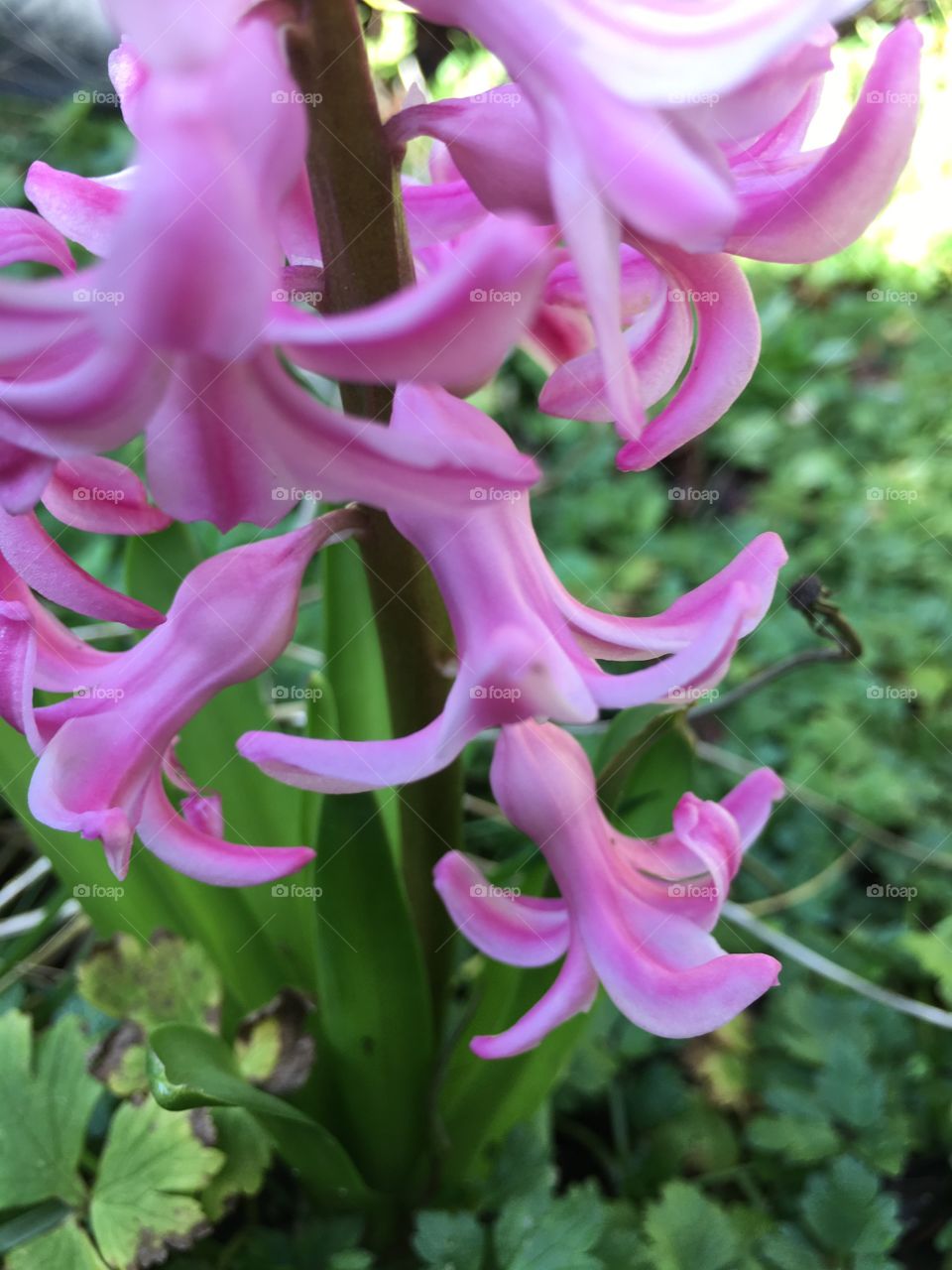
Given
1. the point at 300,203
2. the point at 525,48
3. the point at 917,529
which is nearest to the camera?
the point at 525,48

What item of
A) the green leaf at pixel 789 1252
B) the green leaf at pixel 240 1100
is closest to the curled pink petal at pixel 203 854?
the green leaf at pixel 240 1100

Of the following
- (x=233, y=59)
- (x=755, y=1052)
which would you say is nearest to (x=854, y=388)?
(x=755, y=1052)

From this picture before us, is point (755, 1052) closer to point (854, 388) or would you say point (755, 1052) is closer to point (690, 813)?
point (690, 813)

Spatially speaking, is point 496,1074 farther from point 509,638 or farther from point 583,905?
point 509,638

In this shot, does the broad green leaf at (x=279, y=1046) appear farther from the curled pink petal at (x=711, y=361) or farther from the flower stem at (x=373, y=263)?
the curled pink petal at (x=711, y=361)

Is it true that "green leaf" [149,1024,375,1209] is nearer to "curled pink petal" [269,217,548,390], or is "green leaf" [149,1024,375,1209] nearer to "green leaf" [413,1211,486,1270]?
"green leaf" [413,1211,486,1270]

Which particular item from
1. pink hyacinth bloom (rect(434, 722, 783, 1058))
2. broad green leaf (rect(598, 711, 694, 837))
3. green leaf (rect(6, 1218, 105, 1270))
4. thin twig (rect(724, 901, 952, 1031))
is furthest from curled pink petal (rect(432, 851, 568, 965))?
thin twig (rect(724, 901, 952, 1031))
